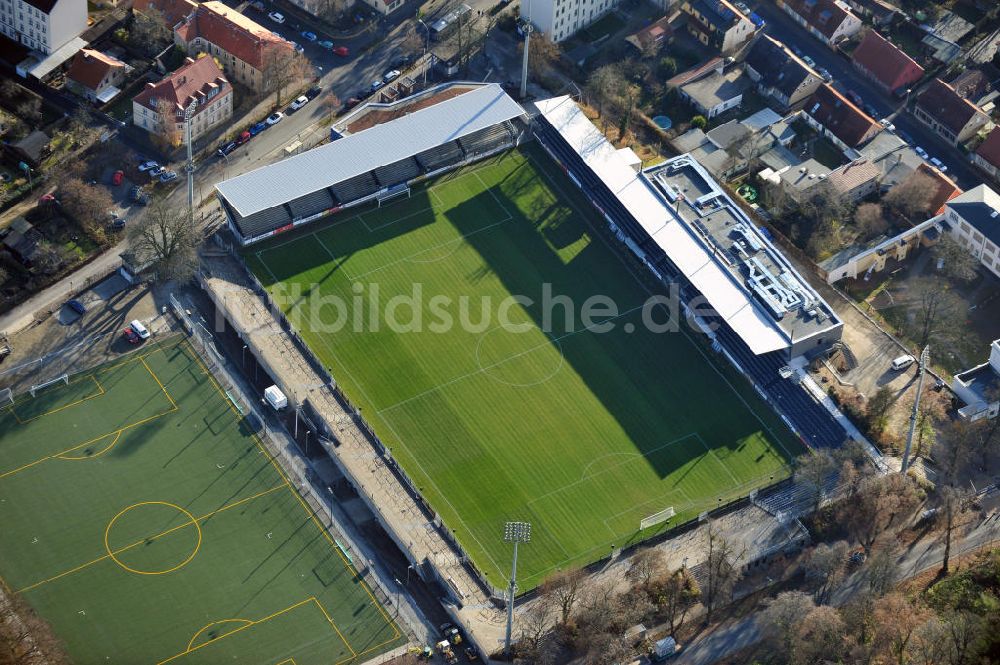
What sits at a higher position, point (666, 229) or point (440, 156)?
point (440, 156)

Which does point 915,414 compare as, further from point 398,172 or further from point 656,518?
point 398,172

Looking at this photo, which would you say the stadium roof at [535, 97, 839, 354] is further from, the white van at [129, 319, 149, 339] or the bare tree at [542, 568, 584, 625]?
the white van at [129, 319, 149, 339]

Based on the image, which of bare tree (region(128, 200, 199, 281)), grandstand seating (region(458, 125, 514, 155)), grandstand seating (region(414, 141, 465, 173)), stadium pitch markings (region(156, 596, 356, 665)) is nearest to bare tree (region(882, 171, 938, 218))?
grandstand seating (region(458, 125, 514, 155))

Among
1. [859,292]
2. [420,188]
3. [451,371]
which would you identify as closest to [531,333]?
[451,371]

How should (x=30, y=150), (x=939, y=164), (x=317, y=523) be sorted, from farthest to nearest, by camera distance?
(x=939, y=164) → (x=30, y=150) → (x=317, y=523)

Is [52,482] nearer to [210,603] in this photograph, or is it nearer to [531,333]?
[210,603]

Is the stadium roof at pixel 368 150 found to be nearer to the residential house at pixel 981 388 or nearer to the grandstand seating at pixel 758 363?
the grandstand seating at pixel 758 363

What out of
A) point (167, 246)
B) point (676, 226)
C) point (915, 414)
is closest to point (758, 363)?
point (915, 414)
